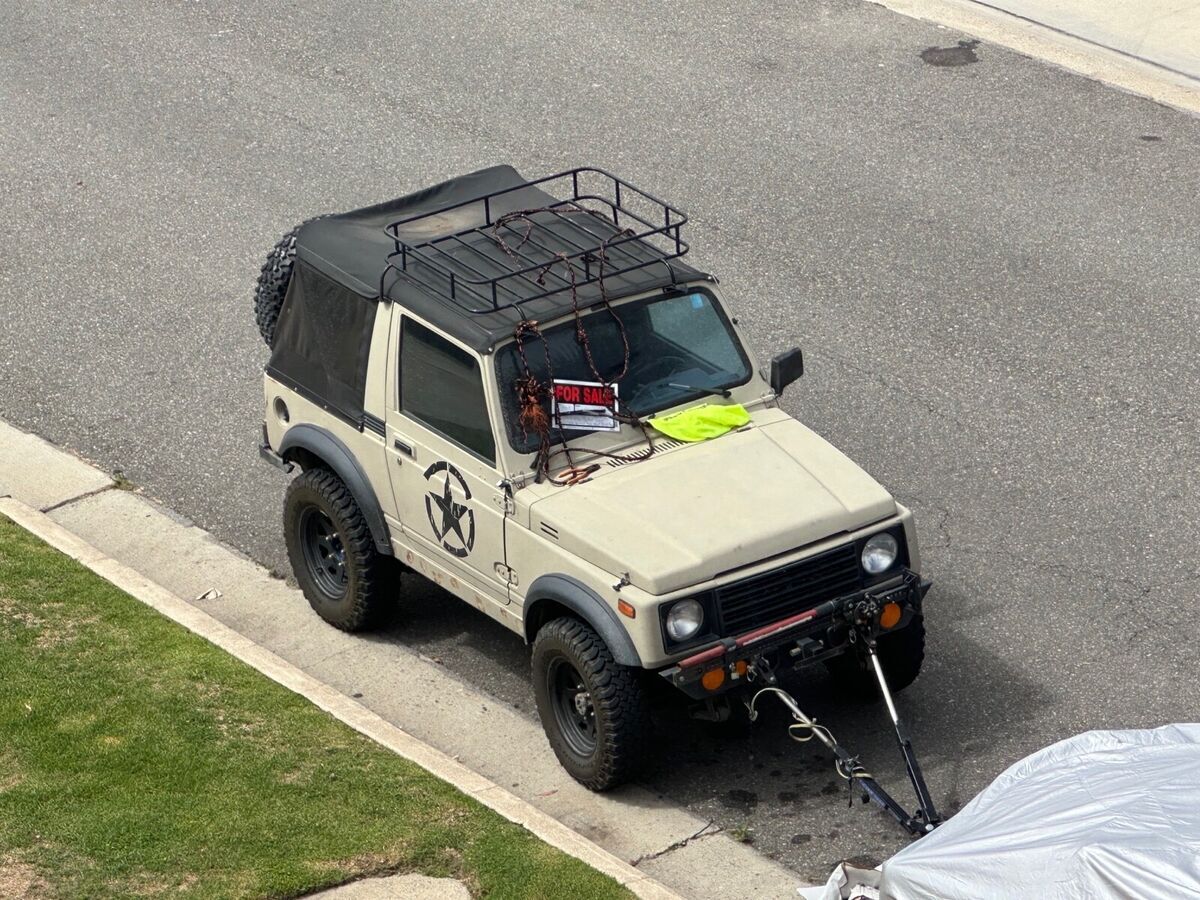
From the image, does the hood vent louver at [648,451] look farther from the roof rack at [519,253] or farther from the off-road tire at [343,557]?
the off-road tire at [343,557]

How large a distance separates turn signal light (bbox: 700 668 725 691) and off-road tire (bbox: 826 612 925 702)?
74 centimetres

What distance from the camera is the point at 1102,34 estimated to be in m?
16.1

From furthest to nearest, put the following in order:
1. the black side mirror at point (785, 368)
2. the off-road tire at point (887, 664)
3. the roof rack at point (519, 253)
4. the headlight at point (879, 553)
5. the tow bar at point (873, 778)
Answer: the black side mirror at point (785, 368)
the roof rack at point (519, 253)
the off-road tire at point (887, 664)
the headlight at point (879, 553)
the tow bar at point (873, 778)

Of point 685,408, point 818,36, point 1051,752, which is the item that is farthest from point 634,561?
point 818,36

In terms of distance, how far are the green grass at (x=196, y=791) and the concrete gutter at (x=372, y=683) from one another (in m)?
0.21

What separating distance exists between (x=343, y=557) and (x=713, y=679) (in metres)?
2.51

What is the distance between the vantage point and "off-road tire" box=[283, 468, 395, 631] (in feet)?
29.1

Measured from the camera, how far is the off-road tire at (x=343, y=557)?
886 centimetres

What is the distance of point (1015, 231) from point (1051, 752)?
23.6 feet

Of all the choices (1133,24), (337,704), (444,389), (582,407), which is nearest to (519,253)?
(444,389)

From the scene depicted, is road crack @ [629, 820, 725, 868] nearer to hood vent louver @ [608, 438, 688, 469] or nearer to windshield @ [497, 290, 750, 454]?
hood vent louver @ [608, 438, 688, 469]

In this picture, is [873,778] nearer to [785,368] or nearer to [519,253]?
[785,368]

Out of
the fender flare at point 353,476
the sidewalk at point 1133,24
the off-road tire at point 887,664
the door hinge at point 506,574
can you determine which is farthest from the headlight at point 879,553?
the sidewalk at point 1133,24

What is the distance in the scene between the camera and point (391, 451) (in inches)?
337
